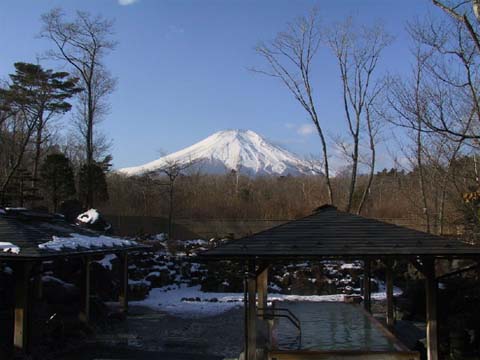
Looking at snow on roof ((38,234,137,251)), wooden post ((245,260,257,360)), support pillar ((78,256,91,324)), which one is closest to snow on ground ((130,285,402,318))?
snow on roof ((38,234,137,251))

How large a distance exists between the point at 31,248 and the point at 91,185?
17.0m

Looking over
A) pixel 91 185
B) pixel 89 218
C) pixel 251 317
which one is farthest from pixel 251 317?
pixel 91 185

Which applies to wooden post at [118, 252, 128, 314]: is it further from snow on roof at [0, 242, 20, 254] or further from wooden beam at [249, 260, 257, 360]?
wooden beam at [249, 260, 257, 360]

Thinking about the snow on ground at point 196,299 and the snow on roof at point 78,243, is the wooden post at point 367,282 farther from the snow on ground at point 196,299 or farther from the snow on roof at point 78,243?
the snow on roof at point 78,243

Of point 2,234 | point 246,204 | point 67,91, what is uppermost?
Answer: point 67,91

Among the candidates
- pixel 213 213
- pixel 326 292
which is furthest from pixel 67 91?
pixel 326 292

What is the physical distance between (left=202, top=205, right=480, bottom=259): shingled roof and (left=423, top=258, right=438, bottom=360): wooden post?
0.34 m

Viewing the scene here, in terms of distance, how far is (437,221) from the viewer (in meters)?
23.3

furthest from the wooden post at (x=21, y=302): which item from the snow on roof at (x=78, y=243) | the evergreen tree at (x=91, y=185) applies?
the evergreen tree at (x=91, y=185)

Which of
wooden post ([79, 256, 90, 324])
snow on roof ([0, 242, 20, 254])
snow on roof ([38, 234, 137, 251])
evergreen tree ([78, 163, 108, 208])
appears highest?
evergreen tree ([78, 163, 108, 208])

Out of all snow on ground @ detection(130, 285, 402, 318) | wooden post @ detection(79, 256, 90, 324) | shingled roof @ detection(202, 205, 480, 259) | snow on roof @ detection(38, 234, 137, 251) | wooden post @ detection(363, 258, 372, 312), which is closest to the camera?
shingled roof @ detection(202, 205, 480, 259)

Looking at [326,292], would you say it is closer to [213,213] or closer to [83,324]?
[83,324]

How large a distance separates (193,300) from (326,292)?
16.5 ft

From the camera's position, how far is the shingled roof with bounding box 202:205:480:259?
751 centimetres
